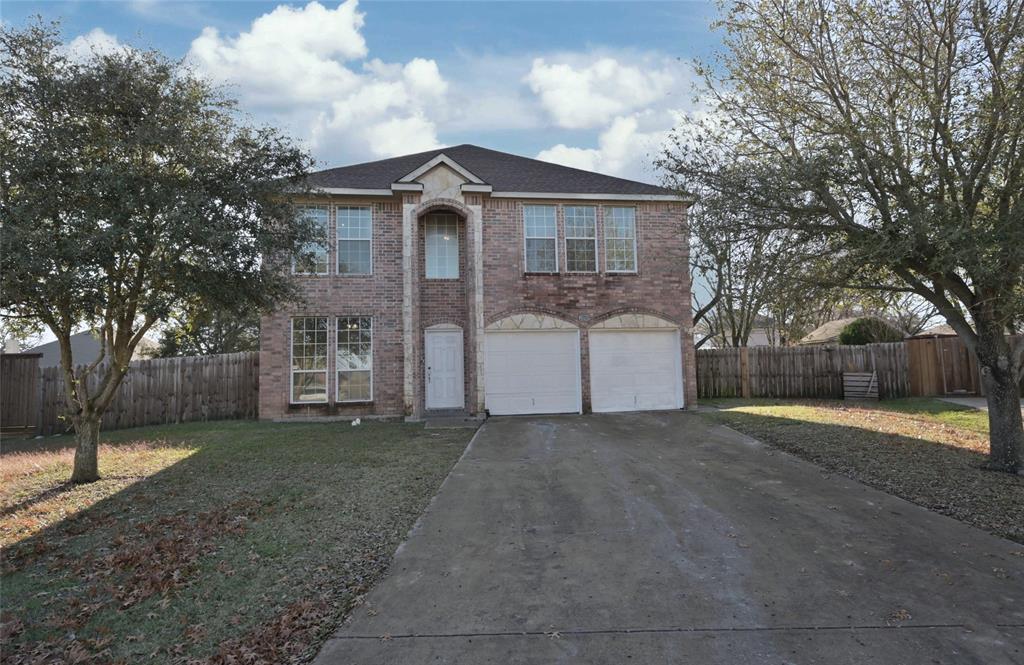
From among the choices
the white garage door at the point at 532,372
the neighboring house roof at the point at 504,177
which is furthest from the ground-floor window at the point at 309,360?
the white garage door at the point at 532,372

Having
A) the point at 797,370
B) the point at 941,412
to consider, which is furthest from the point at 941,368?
the point at 941,412

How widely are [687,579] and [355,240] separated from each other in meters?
11.8

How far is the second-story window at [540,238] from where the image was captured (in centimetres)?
1434

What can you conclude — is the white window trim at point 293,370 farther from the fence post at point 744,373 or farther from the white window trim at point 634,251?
the fence post at point 744,373

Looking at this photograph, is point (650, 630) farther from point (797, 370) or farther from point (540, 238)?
point (797, 370)

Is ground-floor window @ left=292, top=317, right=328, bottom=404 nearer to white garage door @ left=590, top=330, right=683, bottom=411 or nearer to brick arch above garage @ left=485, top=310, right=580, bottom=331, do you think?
brick arch above garage @ left=485, top=310, right=580, bottom=331

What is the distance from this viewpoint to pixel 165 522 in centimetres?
611

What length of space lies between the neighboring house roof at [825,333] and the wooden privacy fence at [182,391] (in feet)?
89.4

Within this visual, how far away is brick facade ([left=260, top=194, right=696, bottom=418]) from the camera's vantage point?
13742mm

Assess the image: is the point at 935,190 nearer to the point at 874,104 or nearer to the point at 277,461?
the point at 874,104

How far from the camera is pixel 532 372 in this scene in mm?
14156

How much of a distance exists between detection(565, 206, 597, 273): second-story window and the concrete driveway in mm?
7677

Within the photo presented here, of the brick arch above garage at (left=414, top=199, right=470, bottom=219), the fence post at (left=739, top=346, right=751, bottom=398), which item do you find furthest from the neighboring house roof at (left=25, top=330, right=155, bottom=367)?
the fence post at (left=739, top=346, right=751, bottom=398)

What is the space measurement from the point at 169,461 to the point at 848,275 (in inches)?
435
